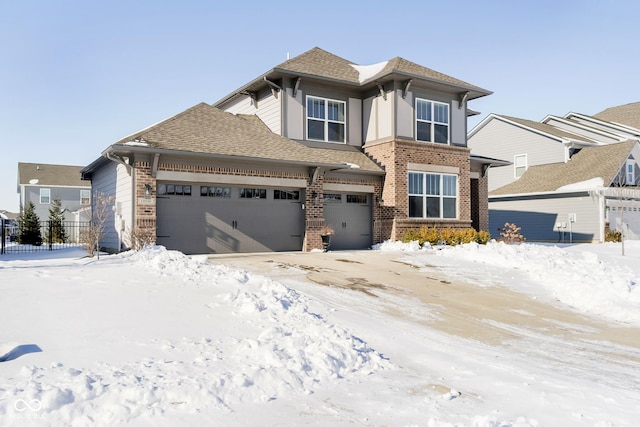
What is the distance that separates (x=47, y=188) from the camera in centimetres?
4662

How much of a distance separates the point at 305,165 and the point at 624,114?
36.4m

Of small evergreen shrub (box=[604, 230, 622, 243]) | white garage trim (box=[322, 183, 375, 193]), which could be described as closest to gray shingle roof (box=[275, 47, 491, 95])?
Result: white garage trim (box=[322, 183, 375, 193])

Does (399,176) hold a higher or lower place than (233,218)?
higher

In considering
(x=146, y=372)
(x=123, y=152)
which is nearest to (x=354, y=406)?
(x=146, y=372)

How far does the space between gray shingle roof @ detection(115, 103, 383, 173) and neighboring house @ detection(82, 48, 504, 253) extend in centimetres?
7

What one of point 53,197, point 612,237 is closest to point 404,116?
point 612,237

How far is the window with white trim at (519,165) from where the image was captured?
114 ft

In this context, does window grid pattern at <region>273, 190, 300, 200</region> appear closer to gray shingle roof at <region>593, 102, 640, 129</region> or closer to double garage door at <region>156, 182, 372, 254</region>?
double garage door at <region>156, 182, 372, 254</region>

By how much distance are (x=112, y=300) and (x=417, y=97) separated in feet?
55.4

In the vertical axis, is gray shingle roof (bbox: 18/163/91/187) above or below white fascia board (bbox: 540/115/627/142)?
below

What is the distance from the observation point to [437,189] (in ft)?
72.7

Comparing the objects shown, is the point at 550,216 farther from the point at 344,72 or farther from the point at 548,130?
the point at 344,72

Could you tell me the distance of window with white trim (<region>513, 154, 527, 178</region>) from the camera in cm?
3475

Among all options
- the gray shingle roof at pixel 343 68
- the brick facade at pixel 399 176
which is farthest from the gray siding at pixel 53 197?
the brick facade at pixel 399 176
